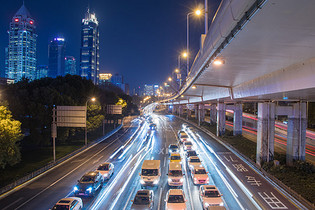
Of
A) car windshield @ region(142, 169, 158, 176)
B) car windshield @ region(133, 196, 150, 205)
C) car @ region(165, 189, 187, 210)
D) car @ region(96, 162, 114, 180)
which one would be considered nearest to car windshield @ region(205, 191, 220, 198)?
car @ region(165, 189, 187, 210)

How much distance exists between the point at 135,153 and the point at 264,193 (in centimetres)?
1818

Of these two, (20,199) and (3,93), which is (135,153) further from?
(3,93)

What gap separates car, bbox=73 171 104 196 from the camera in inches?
645

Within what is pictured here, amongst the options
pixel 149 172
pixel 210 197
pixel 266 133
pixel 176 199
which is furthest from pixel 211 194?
pixel 266 133

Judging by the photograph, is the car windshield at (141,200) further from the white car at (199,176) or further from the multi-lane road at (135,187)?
the white car at (199,176)

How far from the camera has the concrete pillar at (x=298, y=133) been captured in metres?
24.6

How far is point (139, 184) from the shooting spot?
19266mm

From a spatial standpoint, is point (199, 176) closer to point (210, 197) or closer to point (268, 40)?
point (210, 197)

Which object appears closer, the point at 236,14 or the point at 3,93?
the point at 236,14

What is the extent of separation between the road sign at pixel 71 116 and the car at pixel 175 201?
18067mm

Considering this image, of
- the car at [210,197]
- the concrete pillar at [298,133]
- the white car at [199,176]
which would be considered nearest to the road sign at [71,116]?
the white car at [199,176]

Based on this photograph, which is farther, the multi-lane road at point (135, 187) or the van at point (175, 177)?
the van at point (175, 177)

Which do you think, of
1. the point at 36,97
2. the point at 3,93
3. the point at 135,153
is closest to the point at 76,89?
the point at 36,97

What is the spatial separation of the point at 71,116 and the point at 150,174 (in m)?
15.5
